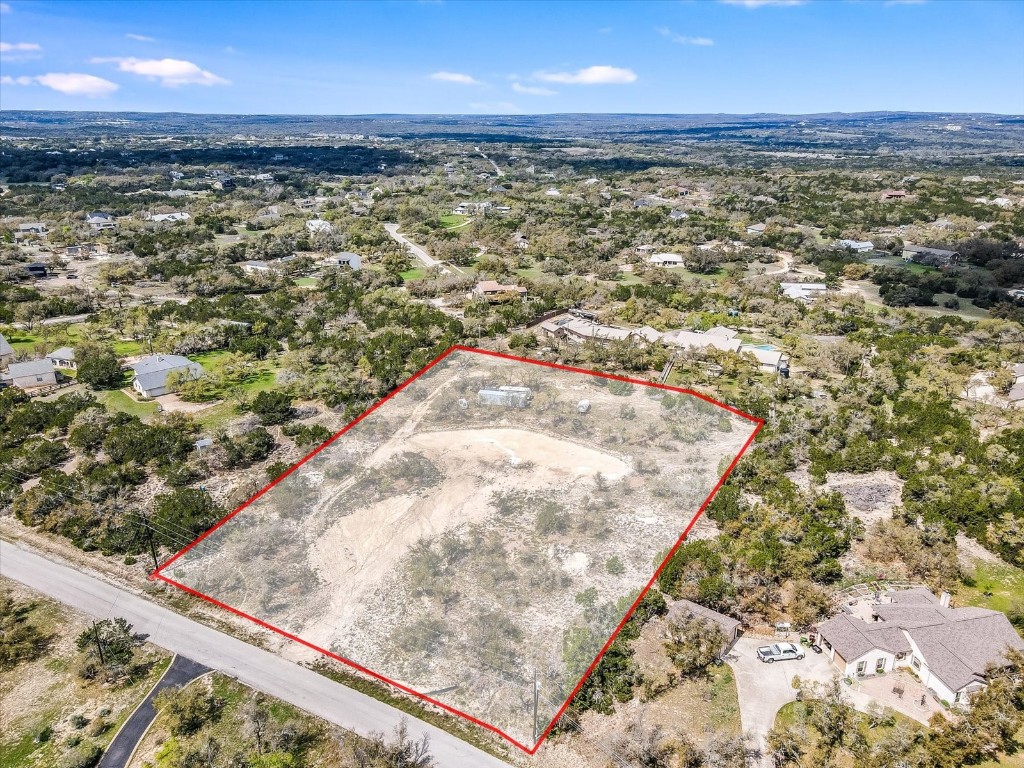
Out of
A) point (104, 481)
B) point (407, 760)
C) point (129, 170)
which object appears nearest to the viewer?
point (407, 760)

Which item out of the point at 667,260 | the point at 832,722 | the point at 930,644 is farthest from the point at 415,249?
the point at 832,722

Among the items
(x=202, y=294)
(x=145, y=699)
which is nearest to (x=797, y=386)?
(x=145, y=699)

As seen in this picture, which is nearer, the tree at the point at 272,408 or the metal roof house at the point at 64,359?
the tree at the point at 272,408

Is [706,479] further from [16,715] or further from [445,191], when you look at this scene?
[445,191]

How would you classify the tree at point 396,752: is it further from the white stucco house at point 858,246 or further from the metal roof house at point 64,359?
the white stucco house at point 858,246

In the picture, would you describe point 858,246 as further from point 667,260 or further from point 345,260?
point 345,260

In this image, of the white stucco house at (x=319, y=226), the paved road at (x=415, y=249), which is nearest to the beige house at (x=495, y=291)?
the paved road at (x=415, y=249)
